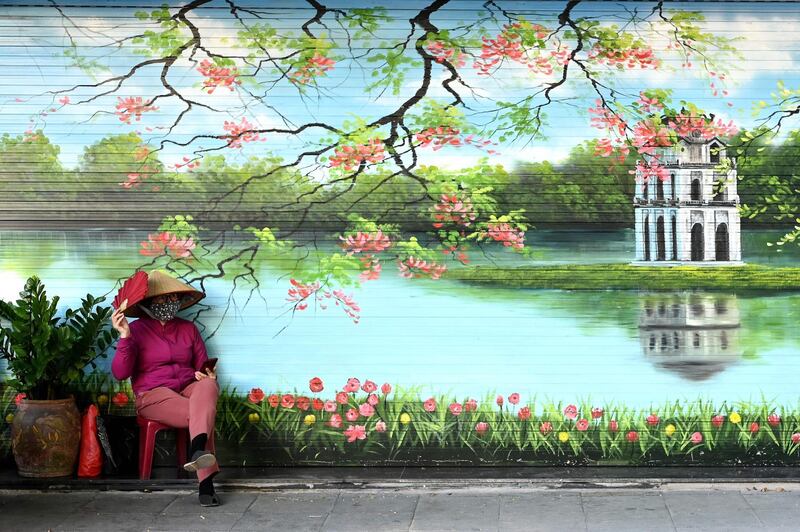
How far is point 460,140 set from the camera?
7453 mm

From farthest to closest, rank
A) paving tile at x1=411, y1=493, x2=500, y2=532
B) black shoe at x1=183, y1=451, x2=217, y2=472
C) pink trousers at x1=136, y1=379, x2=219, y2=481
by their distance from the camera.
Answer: pink trousers at x1=136, y1=379, x2=219, y2=481 → black shoe at x1=183, y1=451, x2=217, y2=472 → paving tile at x1=411, y1=493, x2=500, y2=532

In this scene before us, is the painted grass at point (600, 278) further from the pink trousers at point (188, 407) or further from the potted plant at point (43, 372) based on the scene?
the potted plant at point (43, 372)

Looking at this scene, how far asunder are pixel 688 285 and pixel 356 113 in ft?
8.21

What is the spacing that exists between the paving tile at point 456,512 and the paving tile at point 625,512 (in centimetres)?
57

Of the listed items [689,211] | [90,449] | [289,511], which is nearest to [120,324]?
[90,449]

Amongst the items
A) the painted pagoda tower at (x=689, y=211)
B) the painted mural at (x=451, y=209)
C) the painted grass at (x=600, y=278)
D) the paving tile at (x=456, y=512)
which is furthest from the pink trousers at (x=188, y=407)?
the painted pagoda tower at (x=689, y=211)

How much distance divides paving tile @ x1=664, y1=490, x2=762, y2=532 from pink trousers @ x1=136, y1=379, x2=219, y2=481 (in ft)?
9.29

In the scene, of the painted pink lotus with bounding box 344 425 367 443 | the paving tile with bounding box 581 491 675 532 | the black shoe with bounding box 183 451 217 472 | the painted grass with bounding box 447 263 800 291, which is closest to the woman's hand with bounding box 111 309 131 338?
the black shoe with bounding box 183 451 217 472

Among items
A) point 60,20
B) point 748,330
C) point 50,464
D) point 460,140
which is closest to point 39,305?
point 50,464

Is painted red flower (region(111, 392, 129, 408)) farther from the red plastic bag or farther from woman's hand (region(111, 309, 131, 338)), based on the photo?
woman's hand (region(111, 309, 131, 338))

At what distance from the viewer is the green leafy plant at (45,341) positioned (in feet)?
23.5

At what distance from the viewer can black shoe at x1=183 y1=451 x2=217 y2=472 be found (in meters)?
6.74

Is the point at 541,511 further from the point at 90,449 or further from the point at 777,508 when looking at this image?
the point at 90,449

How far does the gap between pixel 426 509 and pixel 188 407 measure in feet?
5.34
